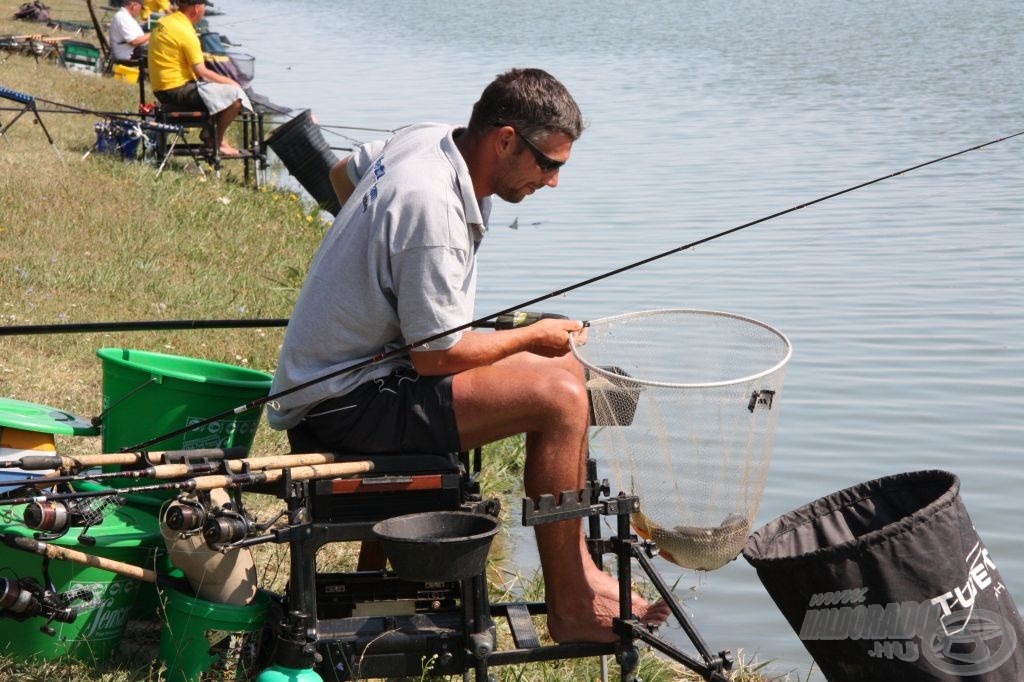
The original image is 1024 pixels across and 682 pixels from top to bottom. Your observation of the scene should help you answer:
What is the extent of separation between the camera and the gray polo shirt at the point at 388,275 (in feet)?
9.91

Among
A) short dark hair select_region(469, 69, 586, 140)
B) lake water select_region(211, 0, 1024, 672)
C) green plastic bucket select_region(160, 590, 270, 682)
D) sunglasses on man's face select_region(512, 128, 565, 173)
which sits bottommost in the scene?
lake water select_region(211, 0, 1024, 672)

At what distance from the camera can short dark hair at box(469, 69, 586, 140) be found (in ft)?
10.6

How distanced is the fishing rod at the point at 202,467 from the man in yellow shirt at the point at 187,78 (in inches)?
301

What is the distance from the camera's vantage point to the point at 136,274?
265 inches

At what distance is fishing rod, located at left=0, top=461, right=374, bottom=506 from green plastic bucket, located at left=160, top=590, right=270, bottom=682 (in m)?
0.36

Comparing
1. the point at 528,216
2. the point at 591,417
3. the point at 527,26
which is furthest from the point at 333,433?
the point at 527,26

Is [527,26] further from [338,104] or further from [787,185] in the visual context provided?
[787,185]

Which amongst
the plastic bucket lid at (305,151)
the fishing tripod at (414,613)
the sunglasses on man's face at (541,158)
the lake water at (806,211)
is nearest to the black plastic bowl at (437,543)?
the fishing tripod at (414,613)

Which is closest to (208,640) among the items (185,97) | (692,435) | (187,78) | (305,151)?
(692,435)

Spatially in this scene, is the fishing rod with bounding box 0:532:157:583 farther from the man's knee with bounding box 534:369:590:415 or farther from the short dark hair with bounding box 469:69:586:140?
the short dark hair with bounding box 469:69:586:140

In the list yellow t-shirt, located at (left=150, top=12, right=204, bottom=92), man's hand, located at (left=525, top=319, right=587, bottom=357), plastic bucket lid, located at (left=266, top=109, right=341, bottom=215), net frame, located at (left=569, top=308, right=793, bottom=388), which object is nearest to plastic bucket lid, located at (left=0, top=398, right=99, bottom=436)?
man's hand, located at (left=525, top=319, right=587, bottom=357)

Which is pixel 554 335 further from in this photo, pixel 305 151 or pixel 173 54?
pixel 173 54

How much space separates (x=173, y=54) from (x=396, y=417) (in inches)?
307

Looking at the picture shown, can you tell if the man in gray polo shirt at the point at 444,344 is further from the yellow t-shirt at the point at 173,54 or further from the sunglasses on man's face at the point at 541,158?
the yellow t-shirt at the point at 173,54
